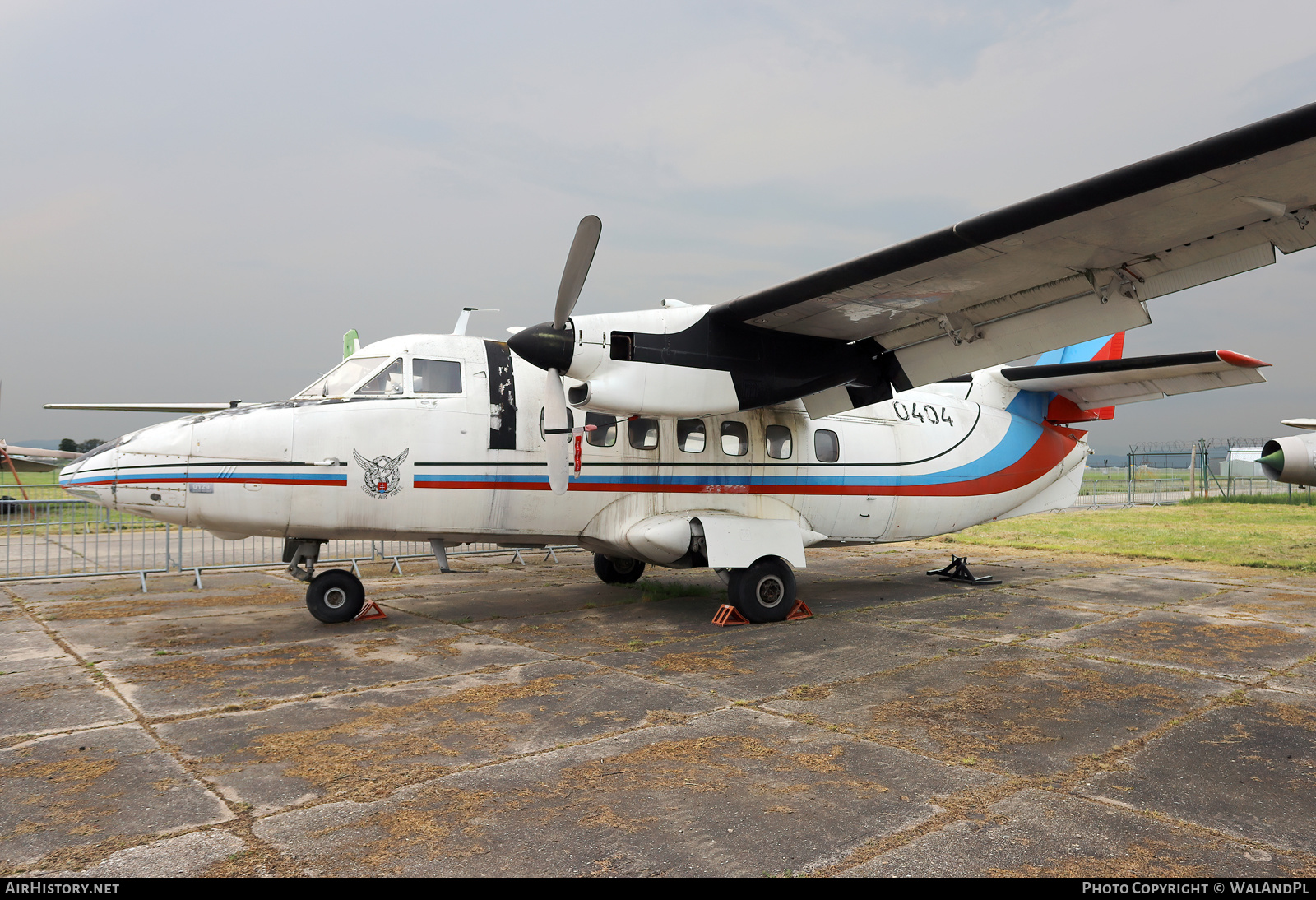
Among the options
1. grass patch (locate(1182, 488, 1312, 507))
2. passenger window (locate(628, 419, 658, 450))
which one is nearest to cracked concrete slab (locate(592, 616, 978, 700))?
passenger window (locate(628, 419, 658, 450))

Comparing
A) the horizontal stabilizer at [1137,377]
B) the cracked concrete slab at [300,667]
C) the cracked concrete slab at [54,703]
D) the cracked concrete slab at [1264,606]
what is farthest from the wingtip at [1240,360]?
the cracked concrete slab at [54,703]

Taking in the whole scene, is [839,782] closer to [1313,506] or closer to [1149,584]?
[1149,584]

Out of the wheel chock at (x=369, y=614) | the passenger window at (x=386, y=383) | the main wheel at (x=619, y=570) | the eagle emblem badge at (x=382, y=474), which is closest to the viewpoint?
the eagle emblem badge at (x=382, y=474)

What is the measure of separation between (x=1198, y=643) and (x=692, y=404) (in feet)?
18.1

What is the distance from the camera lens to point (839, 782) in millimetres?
4090

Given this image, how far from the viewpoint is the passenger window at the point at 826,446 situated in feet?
32.7

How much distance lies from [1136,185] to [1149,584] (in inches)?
324

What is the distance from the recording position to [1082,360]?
12750 millimetres

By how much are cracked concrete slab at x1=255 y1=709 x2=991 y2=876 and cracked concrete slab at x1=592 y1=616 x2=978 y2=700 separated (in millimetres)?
1451

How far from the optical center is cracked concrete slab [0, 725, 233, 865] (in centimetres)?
348

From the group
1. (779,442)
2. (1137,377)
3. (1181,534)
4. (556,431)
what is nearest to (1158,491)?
(1181,534)

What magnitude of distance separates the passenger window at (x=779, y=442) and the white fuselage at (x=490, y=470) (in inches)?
0.9

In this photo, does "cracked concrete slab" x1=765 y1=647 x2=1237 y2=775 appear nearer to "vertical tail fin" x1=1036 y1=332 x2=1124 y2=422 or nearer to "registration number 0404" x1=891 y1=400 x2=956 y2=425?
"registration number 0404" x1=891 y1=400 x2=956 y2=425

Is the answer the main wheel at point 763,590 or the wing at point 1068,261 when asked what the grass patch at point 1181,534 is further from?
the main wheel at point 763,590
